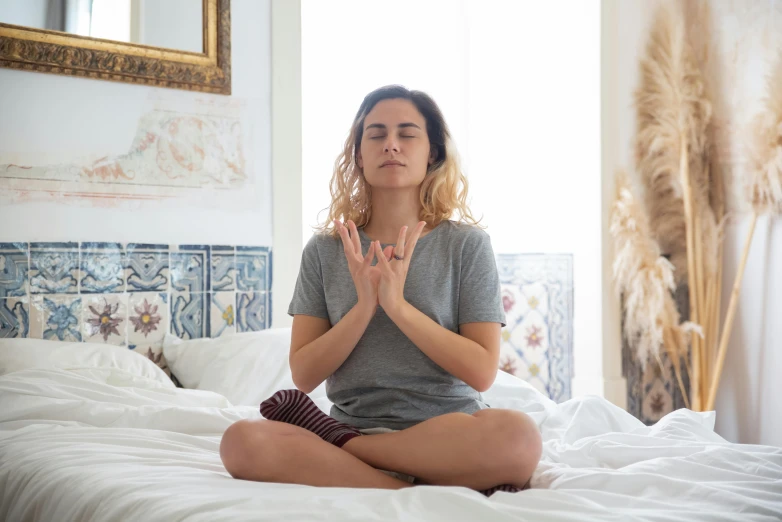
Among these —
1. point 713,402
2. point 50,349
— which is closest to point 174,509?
point 50,349

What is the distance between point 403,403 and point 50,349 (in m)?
1.27

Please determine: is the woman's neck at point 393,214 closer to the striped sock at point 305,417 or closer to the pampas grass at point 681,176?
the striped sock at point 305,417

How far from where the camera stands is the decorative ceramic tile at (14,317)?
248cm

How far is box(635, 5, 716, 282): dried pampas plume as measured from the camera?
3342 millimetres

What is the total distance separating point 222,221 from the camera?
2.87m

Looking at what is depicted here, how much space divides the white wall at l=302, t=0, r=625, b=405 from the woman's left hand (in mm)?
1789

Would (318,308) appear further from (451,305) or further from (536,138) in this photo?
(536,138)

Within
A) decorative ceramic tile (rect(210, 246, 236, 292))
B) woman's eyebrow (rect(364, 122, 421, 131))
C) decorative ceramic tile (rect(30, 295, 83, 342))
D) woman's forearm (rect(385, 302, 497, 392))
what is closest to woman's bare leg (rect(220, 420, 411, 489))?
woman's forearm (rect(385, 302, 497, 392))

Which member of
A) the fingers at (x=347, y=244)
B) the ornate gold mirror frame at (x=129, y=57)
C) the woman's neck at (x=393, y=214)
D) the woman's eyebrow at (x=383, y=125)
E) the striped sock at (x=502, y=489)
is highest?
the ornate gold mirror frame at (x=129, y=57)

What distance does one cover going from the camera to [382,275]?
1.52 meters

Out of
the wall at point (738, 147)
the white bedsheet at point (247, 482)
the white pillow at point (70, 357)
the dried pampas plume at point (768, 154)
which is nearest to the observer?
the white bedsheet at point (247, 482)

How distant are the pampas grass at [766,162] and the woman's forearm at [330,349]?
2.10m

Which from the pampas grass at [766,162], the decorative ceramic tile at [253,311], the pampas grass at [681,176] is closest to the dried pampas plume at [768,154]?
the pampas grass at [766,162]

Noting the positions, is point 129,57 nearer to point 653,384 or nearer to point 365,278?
point 365,278
